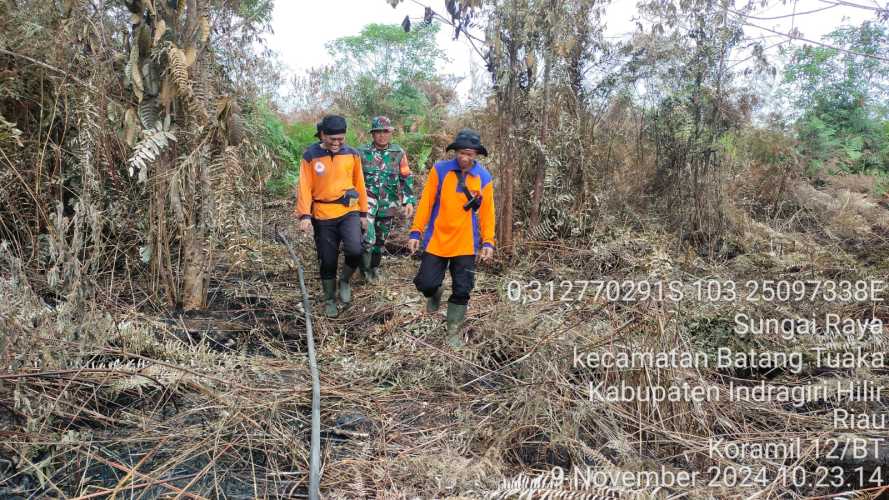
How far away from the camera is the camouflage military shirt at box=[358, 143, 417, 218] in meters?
5.89

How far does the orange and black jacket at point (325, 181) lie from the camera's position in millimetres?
4887

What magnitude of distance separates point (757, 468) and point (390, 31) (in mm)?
14440

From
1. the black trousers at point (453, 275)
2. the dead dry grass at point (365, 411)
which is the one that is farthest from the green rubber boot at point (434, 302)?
the dead dry grass at point (365, 411)

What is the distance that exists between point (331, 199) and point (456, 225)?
130 cm

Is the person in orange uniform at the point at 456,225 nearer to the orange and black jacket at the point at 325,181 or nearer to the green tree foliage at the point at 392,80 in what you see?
the orange and black jacket at the point at 325,181

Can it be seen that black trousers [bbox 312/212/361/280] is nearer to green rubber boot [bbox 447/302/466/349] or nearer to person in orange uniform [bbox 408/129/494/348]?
person in orange uniform [bbox 408/129/494/348]

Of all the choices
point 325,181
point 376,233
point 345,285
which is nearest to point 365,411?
point 345,285

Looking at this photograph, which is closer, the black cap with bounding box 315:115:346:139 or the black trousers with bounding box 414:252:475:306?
the black trousers with bounding box 414:252:475:306

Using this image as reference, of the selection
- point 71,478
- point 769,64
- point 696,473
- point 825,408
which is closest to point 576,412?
point 696,473

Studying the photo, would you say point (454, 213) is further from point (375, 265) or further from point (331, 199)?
point (375, 265)

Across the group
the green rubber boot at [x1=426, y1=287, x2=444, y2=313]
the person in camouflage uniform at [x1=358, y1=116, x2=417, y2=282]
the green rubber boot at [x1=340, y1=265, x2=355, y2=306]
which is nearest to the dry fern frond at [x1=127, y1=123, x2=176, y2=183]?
the green rubber boot at [x1=340, y1=265, x2=355, y2=306]

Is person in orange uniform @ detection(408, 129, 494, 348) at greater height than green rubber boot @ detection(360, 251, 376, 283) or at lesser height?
greater

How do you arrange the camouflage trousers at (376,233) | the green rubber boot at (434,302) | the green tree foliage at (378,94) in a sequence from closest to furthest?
the green rubber boot at (434,302) → the camouflage trousers at (376,233) → the green tree foliage at (378,94)

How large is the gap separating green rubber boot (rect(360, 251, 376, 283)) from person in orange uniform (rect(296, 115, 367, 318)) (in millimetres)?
542
